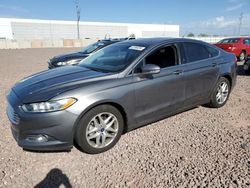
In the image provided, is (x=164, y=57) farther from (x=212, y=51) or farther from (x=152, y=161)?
(x=152, y=161)

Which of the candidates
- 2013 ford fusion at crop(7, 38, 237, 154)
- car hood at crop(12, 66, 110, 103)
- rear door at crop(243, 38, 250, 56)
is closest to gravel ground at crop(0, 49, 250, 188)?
2013 ford fusion at crop(7, 38, 237, 154)

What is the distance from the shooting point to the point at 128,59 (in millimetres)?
3463

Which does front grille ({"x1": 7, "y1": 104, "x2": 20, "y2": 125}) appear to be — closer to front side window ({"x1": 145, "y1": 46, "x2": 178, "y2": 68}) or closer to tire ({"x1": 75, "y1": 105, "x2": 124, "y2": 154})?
tire ({"x1": 75, "y1": 105, "x2": 124, "y2": 154})

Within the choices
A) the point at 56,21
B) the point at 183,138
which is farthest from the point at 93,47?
the point at 56,21

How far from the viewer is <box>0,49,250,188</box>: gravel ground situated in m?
2.55

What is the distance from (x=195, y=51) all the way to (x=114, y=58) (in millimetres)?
1646

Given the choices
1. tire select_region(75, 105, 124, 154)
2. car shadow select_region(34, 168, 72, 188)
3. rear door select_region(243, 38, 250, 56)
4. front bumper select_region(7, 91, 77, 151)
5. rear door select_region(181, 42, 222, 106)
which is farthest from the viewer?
rear door select_region(243, 38, 250, 56)

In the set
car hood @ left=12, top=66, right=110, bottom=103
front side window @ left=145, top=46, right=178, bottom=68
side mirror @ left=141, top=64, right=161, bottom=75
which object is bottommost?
car hood @ left=12, top=66, right=110, bottom=103

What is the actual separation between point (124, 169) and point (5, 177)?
1.47 m

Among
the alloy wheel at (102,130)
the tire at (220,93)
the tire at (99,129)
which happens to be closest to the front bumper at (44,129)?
the tire at (99,129)

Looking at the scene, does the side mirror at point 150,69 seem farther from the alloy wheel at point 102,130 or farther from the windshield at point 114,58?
the alloy wheel at point 102,130

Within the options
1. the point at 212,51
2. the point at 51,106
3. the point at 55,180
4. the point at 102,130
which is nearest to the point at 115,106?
the point at 102,130

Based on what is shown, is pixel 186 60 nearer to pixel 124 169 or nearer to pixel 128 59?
pixel 128 59

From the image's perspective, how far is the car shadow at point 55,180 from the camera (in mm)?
2496
